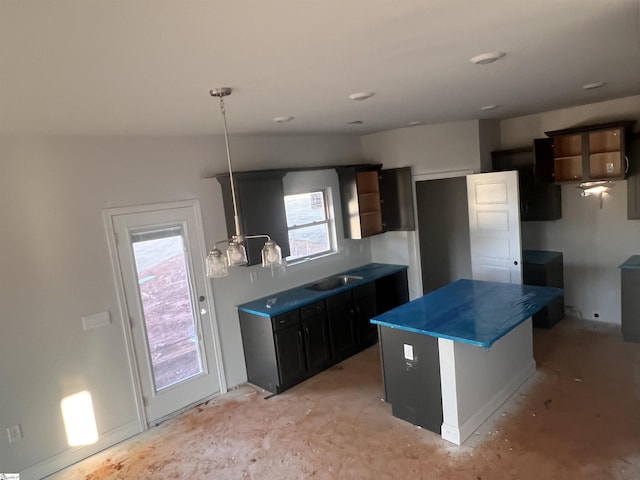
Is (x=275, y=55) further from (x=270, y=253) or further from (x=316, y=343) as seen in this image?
(x=316, y=343)

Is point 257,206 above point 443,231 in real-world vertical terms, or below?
above

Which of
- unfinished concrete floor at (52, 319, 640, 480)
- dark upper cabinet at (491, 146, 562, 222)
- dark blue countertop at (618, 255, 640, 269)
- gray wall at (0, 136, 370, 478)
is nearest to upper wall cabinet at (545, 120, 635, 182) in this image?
dark upper cabinet at (491, 146, 562, 222)

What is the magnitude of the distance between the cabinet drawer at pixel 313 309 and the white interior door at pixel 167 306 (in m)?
0.94

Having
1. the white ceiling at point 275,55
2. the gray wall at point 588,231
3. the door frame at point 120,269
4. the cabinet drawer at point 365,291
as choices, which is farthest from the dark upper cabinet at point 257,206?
the gray wall at point 588,231

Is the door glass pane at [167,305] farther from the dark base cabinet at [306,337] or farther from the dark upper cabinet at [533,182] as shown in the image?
the dark upper cabinet at [533,182]

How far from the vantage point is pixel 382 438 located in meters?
3.45

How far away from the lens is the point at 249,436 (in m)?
3.69

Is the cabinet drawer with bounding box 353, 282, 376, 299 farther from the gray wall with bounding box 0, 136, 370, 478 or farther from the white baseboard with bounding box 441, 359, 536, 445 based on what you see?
the gray wall with bounding box 0, 136, 370, 478

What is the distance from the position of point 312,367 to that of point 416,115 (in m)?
2.86

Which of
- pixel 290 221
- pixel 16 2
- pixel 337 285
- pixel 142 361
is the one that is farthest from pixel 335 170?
pixel 16 2

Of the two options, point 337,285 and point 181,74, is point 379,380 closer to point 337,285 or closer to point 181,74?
point 337,285

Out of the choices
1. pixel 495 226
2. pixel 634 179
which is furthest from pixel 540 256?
pixel 634 179

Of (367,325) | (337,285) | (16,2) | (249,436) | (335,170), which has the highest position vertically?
(16,2)

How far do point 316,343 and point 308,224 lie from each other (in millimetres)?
1510
